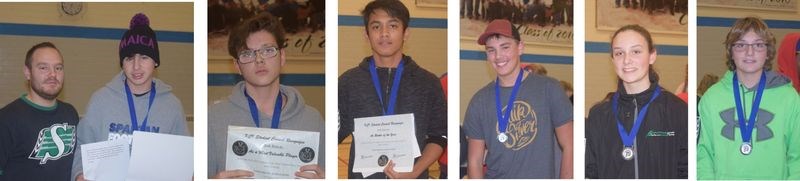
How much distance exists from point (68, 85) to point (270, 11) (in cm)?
138

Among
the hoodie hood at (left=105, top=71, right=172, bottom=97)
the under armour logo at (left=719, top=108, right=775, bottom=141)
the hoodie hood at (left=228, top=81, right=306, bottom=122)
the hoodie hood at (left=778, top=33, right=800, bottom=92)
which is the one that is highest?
the hoodie hood at (left=778, top=33, right=800, bottom=92)

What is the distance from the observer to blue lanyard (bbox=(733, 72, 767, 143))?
10719mm

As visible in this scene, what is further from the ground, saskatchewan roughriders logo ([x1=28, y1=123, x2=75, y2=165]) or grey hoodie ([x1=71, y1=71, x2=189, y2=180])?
grey hoodie ([x1=71, y1=71, x2=189, y2=180])

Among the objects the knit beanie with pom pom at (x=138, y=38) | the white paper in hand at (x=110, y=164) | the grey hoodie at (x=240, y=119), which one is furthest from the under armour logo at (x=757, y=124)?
Answer: the white paper in hand at (x=110, y=164)

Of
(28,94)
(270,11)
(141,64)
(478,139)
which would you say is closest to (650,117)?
(478,139)

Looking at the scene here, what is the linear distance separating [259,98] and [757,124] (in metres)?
3.19

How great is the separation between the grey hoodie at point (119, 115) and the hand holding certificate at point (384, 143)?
1130mm

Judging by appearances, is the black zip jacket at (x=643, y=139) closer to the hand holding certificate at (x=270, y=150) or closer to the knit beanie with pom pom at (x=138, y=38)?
the hand holding certificate at (x=270, y=150)

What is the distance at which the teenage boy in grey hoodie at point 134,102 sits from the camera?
1075cm

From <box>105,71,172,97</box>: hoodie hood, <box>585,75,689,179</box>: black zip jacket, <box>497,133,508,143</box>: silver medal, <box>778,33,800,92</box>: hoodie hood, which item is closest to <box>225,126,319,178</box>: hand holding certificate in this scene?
<box>105,71,172,97</box>: hoodie hood

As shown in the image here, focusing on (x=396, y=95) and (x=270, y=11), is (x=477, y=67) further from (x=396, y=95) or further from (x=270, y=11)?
(x=270, y=11)

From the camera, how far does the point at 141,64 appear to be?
10.8m

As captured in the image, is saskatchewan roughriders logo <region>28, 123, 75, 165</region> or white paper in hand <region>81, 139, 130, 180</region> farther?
white paper in hand <region>81, 139, 130, 180</region>

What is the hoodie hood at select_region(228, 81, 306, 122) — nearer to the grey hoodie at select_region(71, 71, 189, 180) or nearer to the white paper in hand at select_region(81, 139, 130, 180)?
the grey hoodie at select_region(71, 71, 189, 180)
